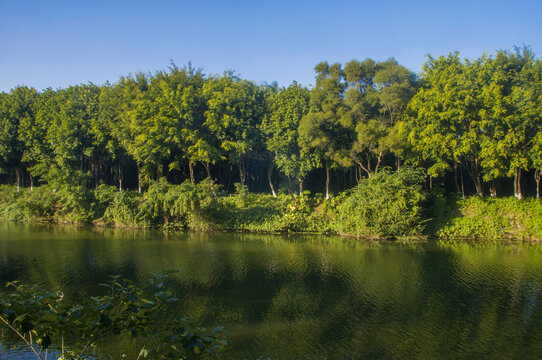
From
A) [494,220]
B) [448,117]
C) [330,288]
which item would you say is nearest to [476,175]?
[494,220]

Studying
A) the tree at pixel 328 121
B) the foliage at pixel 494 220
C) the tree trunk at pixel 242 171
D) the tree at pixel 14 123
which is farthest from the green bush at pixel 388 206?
the tree at pixel 14 123

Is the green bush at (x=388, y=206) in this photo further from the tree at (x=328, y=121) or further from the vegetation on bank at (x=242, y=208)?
the tree at (x=328, y=121)

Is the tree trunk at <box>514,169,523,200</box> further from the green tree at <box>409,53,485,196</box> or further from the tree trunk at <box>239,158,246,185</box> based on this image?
the tree trunk at <box>239,158,246,185</box>

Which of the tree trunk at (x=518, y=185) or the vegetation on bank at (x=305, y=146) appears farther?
the tree trunk at (x=518, y=185)

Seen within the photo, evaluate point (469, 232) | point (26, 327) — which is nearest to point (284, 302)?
point (26, 327)

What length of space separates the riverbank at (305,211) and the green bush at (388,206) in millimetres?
61

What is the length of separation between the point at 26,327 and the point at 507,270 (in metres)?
17.9

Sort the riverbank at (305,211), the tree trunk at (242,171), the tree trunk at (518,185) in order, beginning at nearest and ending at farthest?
the riverbank at (305,211) → the tree trunk at (518,185) → the tree trunk at (242,171)

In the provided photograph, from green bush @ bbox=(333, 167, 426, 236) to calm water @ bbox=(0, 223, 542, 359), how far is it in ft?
5.61

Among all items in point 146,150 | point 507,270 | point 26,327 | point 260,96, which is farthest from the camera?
point 260,96

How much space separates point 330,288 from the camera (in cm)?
1450

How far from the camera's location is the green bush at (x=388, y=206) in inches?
978

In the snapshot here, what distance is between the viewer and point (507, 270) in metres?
16.6

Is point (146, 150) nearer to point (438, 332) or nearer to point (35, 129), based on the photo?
point (35, 129)
